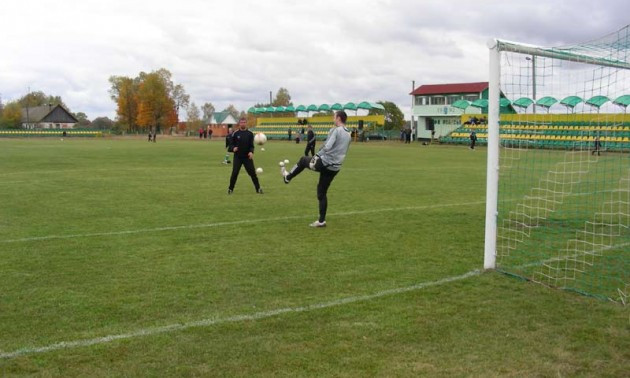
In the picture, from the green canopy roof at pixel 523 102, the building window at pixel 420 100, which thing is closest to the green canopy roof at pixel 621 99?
the green canopy roof at pixel 523 102

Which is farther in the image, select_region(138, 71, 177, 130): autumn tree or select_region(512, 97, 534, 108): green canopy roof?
select_region(138, 71, 177, 130): autumn tree

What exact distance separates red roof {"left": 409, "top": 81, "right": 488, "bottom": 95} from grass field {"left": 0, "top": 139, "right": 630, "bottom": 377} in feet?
211

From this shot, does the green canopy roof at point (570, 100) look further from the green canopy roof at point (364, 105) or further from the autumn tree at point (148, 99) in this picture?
the autumn tree at point (148, 99)

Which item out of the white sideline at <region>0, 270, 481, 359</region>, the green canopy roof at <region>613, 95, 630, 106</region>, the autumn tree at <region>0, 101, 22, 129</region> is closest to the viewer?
the white sideline at <region>0, 270, 481, 359</region>

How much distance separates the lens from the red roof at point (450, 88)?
7200cm

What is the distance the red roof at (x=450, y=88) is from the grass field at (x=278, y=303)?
6424cm

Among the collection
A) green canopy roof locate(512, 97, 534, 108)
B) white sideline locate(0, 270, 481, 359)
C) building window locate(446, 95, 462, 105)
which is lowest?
white sideline locate(0, 270, 481, 359)

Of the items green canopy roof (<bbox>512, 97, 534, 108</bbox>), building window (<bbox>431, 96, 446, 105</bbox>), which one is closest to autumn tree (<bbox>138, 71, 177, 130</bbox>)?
building window (<bbox>431, 96, 446, 105</bbox>)

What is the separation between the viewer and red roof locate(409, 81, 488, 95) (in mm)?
72000

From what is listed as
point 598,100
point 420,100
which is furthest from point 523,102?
point 420,100

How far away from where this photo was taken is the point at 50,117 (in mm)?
127250

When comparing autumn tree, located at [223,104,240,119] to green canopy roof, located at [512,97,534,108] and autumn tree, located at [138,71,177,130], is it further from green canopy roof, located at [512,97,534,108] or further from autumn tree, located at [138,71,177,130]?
green canopy roof, located at [512,97,534,108]

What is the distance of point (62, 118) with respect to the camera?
130 meters

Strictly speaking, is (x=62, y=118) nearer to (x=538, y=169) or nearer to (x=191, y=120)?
(x=191, y=120)
